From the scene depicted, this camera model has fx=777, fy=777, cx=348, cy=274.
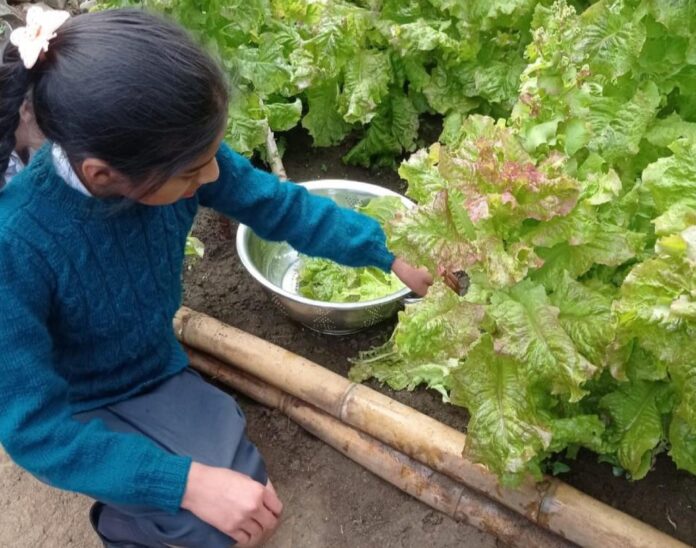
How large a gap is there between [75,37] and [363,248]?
3.31 feet

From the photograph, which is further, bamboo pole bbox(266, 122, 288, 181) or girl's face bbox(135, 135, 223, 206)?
bamboo pole bbox(266, 122, 288, 181)

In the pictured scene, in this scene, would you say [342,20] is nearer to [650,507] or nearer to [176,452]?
[176,452]

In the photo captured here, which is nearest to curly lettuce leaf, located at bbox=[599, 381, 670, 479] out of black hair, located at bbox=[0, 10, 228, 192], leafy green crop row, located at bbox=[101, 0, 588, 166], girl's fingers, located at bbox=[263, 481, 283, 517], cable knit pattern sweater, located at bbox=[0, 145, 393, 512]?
girl's fingers, located at bbox=[263, 481, 283, 517]

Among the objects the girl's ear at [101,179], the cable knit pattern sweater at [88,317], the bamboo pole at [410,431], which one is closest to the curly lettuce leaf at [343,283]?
the bamboo pole at [410,431]

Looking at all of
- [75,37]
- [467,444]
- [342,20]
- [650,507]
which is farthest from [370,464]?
[342,20]

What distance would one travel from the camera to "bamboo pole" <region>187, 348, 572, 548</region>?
7.02 feet

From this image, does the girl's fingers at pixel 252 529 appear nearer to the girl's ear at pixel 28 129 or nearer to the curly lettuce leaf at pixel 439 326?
A: the curly lettuce leaf at pixel 439 326

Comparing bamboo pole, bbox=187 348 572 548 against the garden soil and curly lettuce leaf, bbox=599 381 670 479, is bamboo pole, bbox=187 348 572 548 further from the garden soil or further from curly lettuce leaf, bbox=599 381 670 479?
curly lettuce leaf, bbox=599 381 670 479

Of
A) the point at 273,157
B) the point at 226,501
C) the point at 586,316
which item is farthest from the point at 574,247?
the point at 273,157

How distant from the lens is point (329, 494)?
2.41 m

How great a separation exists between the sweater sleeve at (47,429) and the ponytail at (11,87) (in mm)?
252

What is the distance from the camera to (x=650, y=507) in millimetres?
2168

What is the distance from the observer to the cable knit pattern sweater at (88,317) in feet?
5.52

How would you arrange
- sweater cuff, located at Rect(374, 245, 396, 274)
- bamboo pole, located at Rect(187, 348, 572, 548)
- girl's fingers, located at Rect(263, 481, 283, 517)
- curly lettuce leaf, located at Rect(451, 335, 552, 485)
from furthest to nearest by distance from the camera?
sweater cuff, located at Rect(374, 245, 396, 274) < bamboo pole, located at Rect(187, 348, 572, 548) < girl's fingers, located at Rect(263, 481, 283, 517) < curly lettuce leaf, located at Rect(451, 335, 552, 485)
